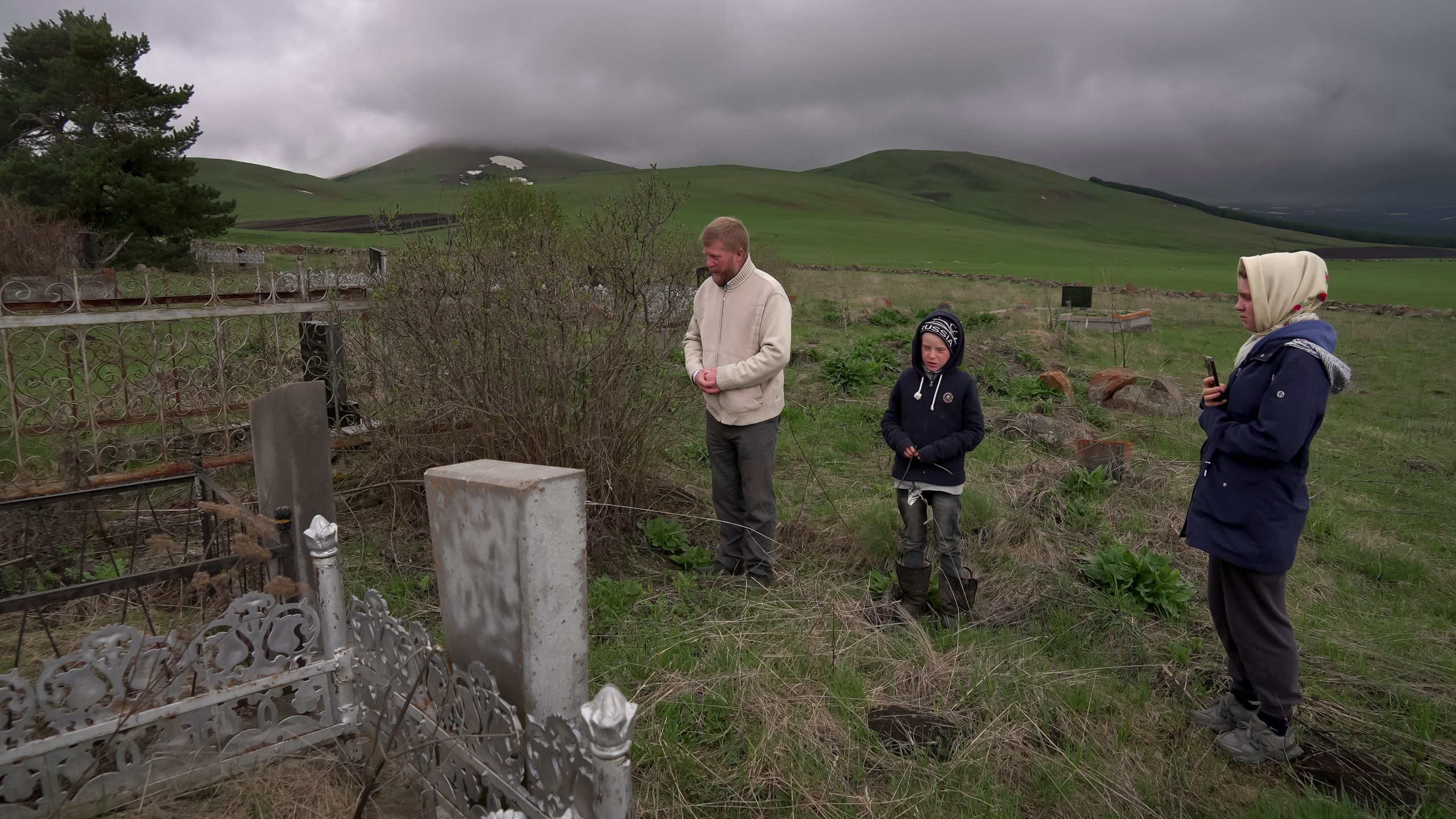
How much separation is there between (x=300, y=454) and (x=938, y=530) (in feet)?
9.55

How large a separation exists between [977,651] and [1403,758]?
5.06 feet

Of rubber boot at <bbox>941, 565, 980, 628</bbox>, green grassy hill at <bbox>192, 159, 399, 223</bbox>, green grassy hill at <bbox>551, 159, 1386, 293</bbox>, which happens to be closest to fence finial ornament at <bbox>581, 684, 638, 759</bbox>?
rubber boot at <bbox>941, 565, 980, 628</bbox>

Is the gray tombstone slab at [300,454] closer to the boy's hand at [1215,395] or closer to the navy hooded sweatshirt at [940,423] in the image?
the navy hooded sweatshirt at [940,423]

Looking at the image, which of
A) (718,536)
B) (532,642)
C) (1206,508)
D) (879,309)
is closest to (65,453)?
(718,536)

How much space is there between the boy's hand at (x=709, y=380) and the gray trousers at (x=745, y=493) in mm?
Result: 249

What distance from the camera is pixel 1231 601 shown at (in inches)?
117

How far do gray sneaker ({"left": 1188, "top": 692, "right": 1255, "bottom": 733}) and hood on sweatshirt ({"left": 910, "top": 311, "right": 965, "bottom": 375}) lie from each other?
1.85 m

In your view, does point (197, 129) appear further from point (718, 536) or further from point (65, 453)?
point (718, 536)

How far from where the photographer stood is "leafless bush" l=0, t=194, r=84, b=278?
13.0 m

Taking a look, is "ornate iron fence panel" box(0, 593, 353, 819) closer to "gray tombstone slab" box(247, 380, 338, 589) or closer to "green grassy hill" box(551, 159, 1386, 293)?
"gray tombstone slab" box(247, 380, 338, 589)

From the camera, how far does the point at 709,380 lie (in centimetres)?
412

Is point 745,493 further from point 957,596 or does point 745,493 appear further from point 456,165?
point 456,165

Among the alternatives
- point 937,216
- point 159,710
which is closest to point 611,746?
point 159,710

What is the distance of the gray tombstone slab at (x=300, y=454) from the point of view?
2.77m
